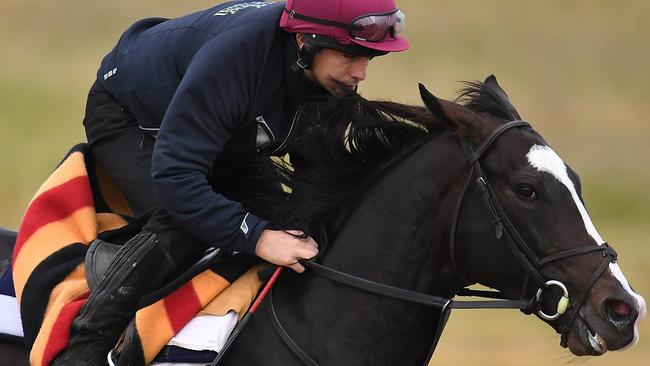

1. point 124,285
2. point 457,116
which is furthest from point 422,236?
point 124,285

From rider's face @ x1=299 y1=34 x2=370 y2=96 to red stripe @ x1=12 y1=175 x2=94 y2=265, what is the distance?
107 centimetres

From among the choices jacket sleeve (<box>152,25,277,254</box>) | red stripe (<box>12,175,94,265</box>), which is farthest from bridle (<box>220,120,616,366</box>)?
red stripe (<box>12,175,94,265</box>)

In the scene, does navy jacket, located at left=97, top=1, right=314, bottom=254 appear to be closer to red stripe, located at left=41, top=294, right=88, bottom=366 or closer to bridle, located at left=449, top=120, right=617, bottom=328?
red stripe, located at left=41, top=294, right=88, bottom=366

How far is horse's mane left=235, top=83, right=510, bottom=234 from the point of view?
443 cm

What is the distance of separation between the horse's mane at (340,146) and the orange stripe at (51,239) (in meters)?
0.68

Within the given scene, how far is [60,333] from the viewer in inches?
174

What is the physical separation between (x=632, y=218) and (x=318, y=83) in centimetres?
1115

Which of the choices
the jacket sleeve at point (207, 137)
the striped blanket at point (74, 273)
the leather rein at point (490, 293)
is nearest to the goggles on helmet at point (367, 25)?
the jacket sleeve at point (207, 137)

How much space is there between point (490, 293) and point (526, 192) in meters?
0.52

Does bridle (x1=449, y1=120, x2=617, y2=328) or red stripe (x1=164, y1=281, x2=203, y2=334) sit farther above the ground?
bridle (x1=449, y1=120, x2=617, y2=328)

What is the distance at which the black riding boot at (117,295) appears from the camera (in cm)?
436

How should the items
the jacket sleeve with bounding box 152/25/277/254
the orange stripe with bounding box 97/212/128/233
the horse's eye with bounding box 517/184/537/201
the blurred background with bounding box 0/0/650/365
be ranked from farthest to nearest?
the blurred background with bounding box 0/0/650/365
the orange stripe with bounding box 97/212/128/233
the jacket sleeve with bounding box 152/25/277/254
the horse's eye with bounding box 517/184/537/201

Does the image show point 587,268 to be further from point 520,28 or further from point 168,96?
point 520,28

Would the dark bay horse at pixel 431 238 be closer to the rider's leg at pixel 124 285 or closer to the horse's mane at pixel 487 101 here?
the horse's mane at pixel 487 101
